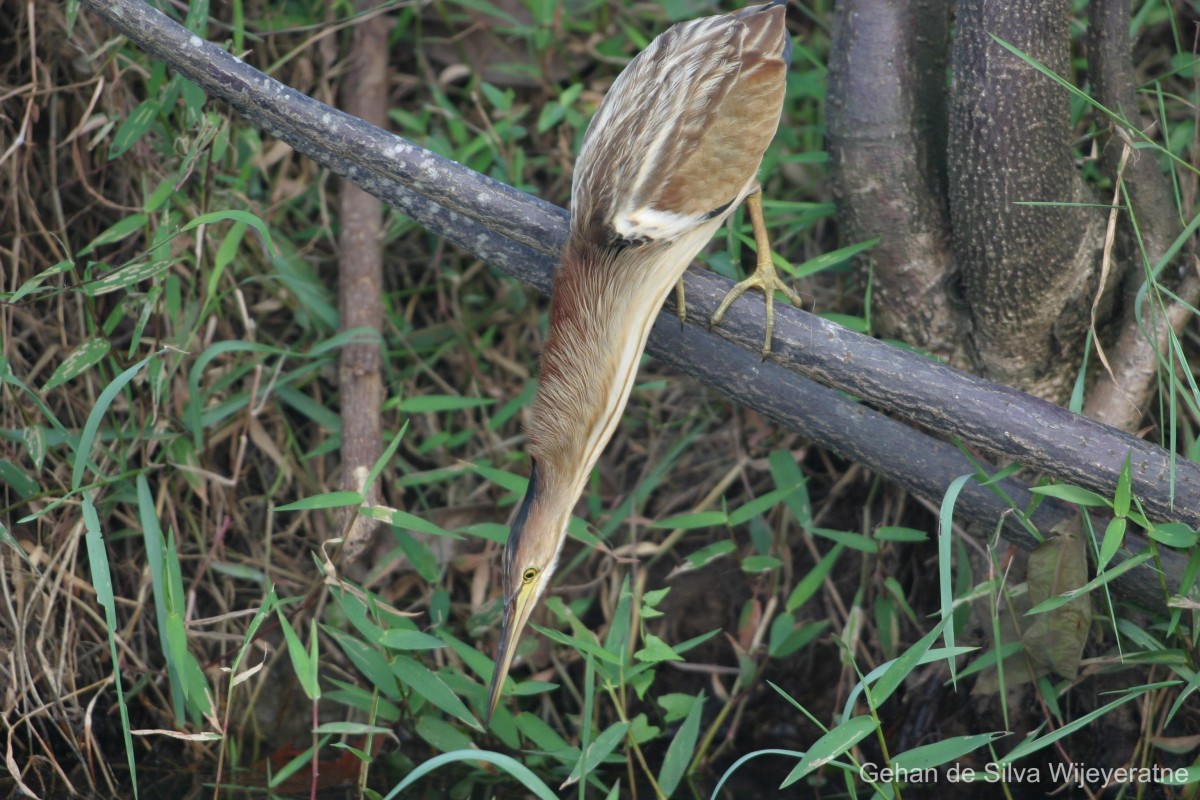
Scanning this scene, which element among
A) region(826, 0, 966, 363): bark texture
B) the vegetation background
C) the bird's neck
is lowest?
the vegetation background

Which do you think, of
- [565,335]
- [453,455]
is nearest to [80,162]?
[453,455]

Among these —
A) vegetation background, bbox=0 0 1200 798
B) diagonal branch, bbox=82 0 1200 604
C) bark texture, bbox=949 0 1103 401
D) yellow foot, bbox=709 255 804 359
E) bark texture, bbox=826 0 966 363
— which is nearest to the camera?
diagonal branch, bbox=82 0 1200 604

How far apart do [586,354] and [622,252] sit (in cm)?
21

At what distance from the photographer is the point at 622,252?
6.73ft

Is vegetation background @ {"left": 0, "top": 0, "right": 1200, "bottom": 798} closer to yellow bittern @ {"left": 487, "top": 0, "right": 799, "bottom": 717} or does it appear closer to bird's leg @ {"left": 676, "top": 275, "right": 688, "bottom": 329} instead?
yellow bittern @ {"left": 487, "top": 0, "right": 799, "bottom": 717}

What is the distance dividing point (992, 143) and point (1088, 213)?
12.7 inches

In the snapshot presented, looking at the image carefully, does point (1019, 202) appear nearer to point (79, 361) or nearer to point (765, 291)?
point (765, 291)

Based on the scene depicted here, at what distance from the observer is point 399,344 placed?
2.95 m

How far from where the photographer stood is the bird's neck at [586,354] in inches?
81.5

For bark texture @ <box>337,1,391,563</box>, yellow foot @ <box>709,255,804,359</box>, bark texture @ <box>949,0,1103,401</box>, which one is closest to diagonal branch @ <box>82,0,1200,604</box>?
yellow foot @ <box>709,255,804,359</box>

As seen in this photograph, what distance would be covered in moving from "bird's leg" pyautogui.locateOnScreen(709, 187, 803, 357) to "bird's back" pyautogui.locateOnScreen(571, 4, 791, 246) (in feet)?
0.39

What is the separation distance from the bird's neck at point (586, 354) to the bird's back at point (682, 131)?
64 millimetres

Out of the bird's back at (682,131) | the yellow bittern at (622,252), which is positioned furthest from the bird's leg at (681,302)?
the bird's back at (682,131)

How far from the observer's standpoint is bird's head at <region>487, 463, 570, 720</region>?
6.89 feet
